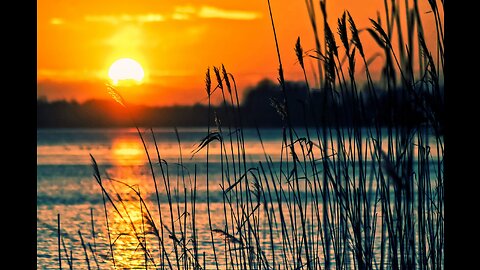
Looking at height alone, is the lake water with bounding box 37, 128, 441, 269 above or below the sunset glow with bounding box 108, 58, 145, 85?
below

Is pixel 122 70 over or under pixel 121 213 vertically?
over

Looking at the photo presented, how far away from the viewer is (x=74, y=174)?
28.1m

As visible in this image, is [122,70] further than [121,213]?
No

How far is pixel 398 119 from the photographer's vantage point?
2.52 metres

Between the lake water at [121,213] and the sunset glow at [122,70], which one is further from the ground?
the sunset glow at [122,70]

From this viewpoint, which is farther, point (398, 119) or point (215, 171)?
point (215, 171)

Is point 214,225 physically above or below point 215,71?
below
